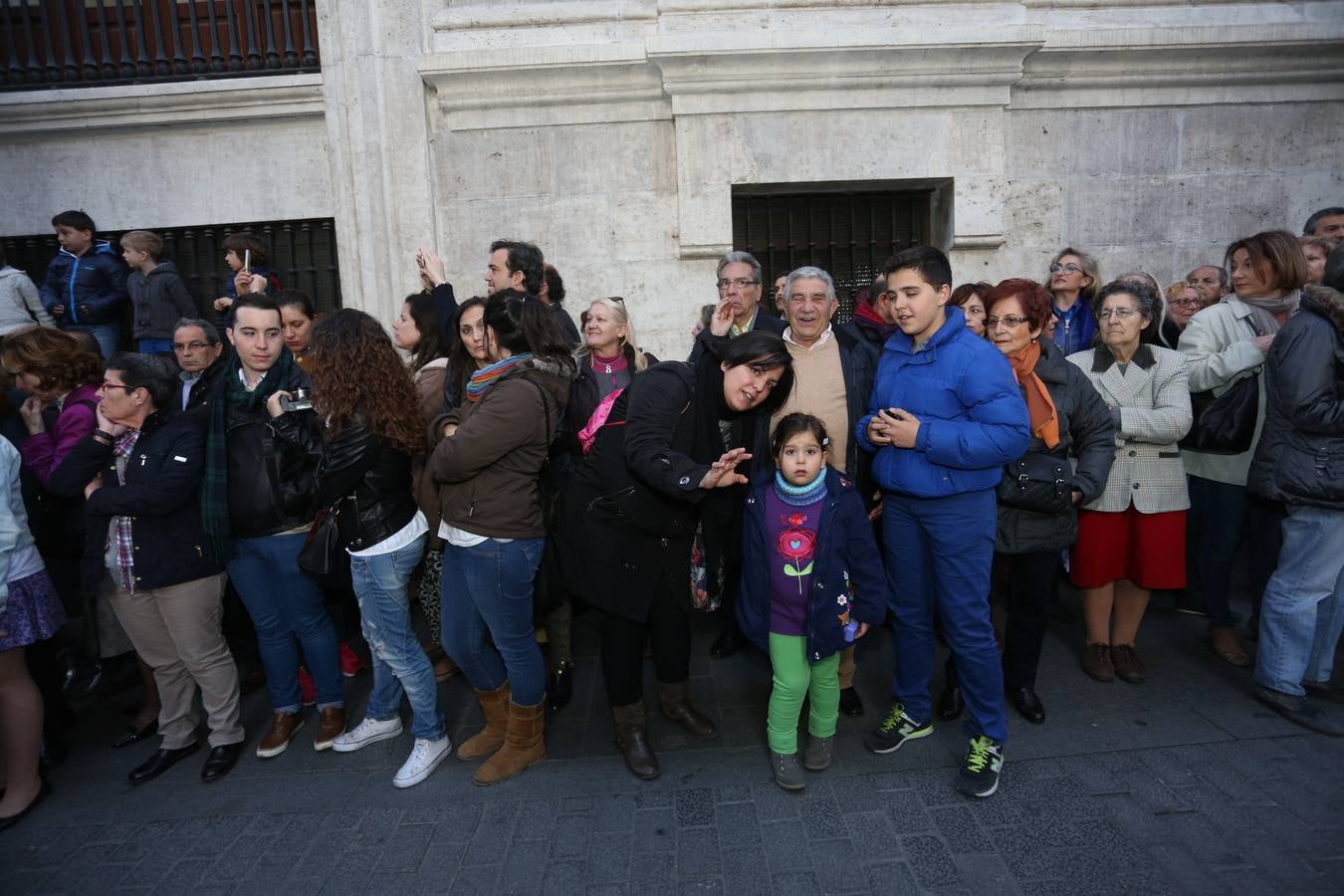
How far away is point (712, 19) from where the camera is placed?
18.6 ft

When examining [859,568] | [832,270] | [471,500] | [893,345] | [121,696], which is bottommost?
[121,696]

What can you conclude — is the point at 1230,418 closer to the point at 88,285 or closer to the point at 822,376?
the point at 822,376

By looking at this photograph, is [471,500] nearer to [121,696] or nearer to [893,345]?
[893,345]

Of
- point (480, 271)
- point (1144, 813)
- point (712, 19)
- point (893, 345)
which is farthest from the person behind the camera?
point (480, 271)

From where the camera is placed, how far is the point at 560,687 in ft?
12.5

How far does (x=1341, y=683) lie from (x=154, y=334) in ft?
25.7

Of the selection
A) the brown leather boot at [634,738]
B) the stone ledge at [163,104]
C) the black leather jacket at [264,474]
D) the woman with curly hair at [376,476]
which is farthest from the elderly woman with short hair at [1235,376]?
the stone ledge at [163,104]

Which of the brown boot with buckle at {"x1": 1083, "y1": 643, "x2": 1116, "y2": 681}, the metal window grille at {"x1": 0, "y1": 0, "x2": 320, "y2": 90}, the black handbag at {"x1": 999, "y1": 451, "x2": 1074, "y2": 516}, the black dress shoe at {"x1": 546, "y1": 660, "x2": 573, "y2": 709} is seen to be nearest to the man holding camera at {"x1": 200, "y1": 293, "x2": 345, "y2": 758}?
the black dress shoe at {"x1": 546, "y1": 660, "x2": 573, "y2": 709}

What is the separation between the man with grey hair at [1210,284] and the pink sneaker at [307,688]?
18.4 feet

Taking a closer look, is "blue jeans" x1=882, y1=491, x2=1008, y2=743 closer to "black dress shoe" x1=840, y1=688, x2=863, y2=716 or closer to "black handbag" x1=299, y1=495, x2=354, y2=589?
"black dress shoe" x1=840, y1=688, x2=863, y2=716

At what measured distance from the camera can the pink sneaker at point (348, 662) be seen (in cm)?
419


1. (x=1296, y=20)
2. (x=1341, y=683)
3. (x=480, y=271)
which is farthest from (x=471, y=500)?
(x=1296, y=20)

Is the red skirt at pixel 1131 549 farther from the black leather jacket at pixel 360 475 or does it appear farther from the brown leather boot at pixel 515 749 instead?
the black leather jacket at pixel 360 475

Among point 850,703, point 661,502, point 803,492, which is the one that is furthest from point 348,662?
point 803,492
